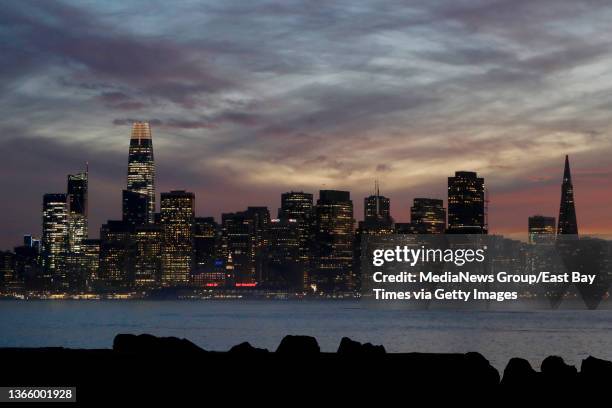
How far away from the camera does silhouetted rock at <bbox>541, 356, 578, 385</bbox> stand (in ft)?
79.9

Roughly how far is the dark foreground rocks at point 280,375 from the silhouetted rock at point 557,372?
0.02m

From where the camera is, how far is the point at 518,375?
24.6m

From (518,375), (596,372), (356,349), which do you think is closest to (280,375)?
(356,349)

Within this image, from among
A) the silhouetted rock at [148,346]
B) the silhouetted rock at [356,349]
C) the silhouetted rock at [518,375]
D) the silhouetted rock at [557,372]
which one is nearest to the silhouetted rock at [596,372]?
the silhouetted rock at [557,372]

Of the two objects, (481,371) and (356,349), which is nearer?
(481,371)

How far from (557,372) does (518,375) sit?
859 mm

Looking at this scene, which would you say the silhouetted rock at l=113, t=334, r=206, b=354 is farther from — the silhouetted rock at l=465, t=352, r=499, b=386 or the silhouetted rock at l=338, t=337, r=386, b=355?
the silhouetted rock at l=465, t=352, r=499, b=386

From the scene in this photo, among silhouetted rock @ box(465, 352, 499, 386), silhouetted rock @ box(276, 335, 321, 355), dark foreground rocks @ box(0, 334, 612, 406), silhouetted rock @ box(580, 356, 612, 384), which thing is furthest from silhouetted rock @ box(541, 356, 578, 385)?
silhouetted rock @ box(276, 335, 321, 355)

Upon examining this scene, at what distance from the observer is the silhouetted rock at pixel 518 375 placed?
2439 centimetres

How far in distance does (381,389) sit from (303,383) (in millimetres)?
1632

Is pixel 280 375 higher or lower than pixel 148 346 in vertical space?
lower

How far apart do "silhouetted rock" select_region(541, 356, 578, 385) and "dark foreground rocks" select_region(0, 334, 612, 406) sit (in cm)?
2

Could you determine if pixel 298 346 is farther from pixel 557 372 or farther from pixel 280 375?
pixel 557 372

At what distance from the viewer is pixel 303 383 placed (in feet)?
75.9
